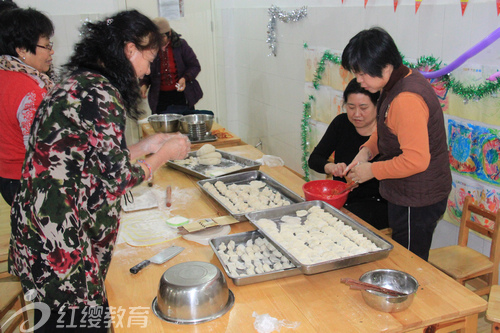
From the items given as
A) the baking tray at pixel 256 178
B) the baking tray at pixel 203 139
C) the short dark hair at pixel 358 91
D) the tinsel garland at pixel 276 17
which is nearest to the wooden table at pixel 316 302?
the baking tray at pixel 256 178

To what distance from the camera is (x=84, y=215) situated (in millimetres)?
1502

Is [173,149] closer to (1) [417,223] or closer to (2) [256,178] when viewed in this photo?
(2) [256,178]

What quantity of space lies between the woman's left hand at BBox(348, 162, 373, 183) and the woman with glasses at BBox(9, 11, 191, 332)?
0.98m

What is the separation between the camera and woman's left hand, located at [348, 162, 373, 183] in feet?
Answer: 6.48

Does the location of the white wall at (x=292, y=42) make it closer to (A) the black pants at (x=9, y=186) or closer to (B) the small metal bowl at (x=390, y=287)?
(B) the small metal bowl at (x=390, y=287)

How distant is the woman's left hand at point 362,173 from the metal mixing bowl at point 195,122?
A: 5.50 ft

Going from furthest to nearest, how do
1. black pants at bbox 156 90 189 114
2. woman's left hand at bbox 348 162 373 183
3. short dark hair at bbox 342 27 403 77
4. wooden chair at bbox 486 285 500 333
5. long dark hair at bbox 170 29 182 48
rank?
black pants at bbox 156 90 189 114
long dark hair at bbox 170 29 182 48
woman's left hand at bbox 348 162 373 183
short dark hair at bbox 342 27 403 77
wooden chair at bbox 486 285 500 333

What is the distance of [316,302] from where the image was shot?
142cm

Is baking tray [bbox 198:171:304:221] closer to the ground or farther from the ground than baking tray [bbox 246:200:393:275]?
closer to the ground

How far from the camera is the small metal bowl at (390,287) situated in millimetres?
1325

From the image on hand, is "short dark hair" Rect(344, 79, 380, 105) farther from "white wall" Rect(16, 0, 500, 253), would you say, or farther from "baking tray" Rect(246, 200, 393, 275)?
"baking tray" Rect(246, 200, 393, 275)

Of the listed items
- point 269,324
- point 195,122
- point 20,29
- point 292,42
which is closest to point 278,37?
point 292,42

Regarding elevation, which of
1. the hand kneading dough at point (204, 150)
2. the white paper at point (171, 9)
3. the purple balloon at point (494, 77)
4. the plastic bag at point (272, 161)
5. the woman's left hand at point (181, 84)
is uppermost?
the white paper at point (171, 9)

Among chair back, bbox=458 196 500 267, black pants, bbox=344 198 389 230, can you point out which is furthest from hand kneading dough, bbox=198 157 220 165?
chair back, bbox=458 196 500 267
